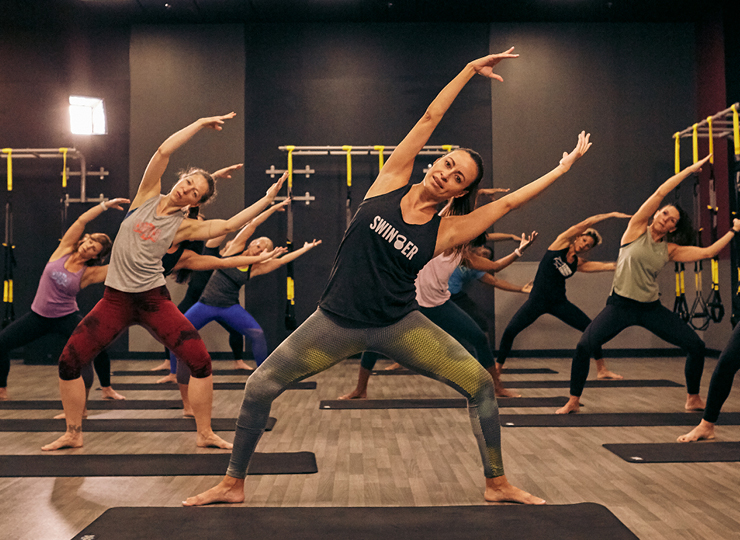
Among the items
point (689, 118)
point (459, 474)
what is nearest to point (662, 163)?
point (689, 118)

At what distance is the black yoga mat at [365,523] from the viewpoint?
1780mm

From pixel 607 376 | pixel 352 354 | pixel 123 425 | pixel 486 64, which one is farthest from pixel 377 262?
pixel 607 376

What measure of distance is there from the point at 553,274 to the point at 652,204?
4.40 ft

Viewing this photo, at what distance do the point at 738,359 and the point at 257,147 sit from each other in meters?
5.61

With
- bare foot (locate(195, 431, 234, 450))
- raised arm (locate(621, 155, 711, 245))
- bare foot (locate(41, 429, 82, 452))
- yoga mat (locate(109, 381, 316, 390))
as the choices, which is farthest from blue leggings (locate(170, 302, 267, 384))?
raised arm (locate(621, 155, 711, 245))

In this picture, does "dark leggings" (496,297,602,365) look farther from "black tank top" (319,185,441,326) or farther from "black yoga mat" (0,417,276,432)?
"black tank top" (319,185,441,326)

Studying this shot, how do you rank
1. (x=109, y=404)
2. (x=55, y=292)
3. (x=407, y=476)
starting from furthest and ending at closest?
(x=109, y=404), (x=55, y=292), (x=407, y=476)

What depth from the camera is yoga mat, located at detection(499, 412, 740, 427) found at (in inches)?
136

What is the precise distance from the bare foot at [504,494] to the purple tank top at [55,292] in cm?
310

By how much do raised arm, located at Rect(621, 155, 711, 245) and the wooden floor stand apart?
1123mm

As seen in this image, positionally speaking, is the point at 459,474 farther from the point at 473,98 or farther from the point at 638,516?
the point at 473,98

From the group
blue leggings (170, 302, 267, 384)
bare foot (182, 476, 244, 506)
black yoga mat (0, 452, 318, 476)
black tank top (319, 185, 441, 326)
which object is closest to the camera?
black tank top (319, 185, 441, 326)

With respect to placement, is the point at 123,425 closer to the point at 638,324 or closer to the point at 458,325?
the point at 458,325

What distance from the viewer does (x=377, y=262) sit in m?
1.96
